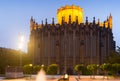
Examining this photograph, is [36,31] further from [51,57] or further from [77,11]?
[77,11]

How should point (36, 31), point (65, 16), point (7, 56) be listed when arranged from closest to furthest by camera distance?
point (7, 56)
point (36, 31)
point (65, 16)

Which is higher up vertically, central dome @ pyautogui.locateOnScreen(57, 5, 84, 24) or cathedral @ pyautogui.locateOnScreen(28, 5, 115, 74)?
central dome @ pyautogui.locateOnScreen(57, 5, 84, 24)

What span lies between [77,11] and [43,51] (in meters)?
21.0

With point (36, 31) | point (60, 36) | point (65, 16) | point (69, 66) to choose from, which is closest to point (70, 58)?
point (69, 66)

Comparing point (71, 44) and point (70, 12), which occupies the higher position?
point (70, 12)

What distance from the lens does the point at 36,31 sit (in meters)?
81.2

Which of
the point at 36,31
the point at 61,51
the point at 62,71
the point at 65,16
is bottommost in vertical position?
the point at 62,71

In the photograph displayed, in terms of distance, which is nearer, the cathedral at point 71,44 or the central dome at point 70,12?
the cathedral at point 71,44

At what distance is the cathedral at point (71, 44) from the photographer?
77.1m

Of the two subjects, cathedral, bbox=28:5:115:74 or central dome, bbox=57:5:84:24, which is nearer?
cathedral, bbox=28:5:115:74

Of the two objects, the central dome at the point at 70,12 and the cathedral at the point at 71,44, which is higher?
the central dome at the point at 70,12

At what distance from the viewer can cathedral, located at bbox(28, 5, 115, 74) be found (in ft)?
253

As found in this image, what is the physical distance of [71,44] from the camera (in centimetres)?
7738

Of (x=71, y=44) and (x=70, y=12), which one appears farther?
(x=70, y=12)
